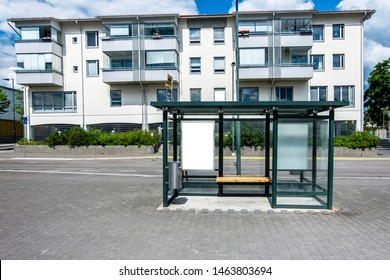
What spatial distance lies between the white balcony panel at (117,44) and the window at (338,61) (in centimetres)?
2005

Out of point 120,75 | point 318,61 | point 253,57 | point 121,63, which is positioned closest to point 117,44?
point 121,63

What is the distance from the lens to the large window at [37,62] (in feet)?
95.0

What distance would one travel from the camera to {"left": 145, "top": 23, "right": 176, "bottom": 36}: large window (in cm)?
2817

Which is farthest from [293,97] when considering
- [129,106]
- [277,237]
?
[277,237]

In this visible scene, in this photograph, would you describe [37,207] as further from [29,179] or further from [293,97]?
[293,97]

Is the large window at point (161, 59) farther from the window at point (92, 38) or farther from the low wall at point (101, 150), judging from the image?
the low wall at point (101, 150)

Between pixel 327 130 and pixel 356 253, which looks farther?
pixel 327 130

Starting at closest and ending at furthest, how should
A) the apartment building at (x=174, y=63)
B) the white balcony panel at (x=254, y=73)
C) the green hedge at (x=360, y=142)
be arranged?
the green hedge at (x=360, y=142)
the white balcony panel at (x=254, y=73)
the apartment building at (x=174, y=63)

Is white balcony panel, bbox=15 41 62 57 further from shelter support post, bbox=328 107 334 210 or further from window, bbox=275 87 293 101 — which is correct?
shelter support post, bbox=328 107 334 210

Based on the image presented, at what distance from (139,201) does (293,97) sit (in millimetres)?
24371

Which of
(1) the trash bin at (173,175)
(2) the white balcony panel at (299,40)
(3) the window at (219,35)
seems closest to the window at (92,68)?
(3) the window at (219,35)
